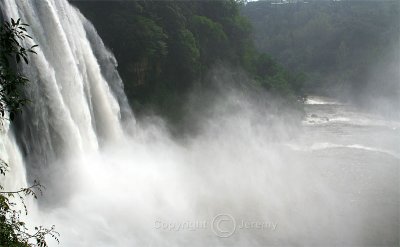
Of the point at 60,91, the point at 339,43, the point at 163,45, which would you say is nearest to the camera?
→ the point at 60,91

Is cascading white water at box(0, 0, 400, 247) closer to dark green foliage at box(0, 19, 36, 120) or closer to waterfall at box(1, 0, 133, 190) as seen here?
waterfall at box(1, 0, 133, 190)

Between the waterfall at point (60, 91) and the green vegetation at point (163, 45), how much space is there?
2.69 metres

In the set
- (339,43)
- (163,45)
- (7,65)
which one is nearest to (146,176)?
(163,45)

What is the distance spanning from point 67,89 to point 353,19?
215ft

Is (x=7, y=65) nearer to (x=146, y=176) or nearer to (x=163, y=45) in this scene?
(x=146, y=176)

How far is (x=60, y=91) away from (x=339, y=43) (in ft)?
206

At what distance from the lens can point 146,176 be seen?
17.3 meters

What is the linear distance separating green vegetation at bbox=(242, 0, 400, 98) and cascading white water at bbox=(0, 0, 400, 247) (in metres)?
32.5

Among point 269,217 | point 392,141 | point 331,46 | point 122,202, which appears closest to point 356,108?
point 392,141

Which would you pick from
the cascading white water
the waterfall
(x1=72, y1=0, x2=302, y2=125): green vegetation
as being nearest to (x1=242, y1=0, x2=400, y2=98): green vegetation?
(x1=72, y1=0, x2=302, y2=125): green vegetation

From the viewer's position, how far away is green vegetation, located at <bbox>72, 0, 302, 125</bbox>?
21.6m

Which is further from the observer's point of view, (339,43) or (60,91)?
(339,43)

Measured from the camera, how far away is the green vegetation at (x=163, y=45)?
21.6 m

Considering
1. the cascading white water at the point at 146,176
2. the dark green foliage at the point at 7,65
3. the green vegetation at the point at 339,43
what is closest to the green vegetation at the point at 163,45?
the cascading white water at the point at 146,176
